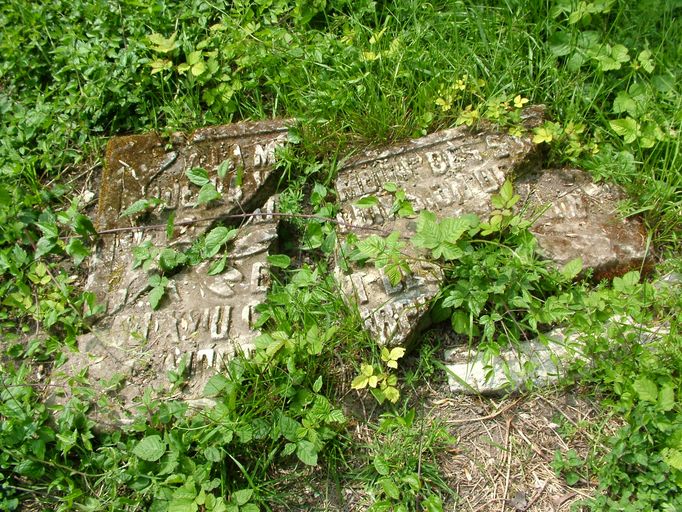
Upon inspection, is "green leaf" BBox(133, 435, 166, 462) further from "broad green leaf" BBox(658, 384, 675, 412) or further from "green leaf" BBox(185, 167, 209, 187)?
"broad green leaf" BBox(658, 384, 675, 412)

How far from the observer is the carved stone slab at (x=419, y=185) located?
2531mm

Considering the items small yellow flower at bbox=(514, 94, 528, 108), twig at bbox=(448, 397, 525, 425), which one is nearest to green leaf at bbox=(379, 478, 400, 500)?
twig at bbox=(448, 397, 525, 425)

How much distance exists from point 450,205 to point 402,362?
27.3 inches

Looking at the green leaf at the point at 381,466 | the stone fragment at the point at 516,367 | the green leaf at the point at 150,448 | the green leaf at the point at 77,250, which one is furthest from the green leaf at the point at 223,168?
the green leaf at the point at 381,466

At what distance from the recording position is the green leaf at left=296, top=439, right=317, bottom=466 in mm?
2201

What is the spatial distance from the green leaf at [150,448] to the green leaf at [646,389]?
1.62 meters

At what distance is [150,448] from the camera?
7.32 ft

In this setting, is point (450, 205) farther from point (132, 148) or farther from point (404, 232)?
point (132, 148)

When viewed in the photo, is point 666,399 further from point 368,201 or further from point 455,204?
point 368,201

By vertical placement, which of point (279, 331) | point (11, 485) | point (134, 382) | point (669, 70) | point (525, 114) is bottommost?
point (11, 485)

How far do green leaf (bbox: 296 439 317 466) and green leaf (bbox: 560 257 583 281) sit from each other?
114 centimetres

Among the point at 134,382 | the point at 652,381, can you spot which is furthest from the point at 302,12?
the point at 652,381

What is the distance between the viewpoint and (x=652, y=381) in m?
2.21

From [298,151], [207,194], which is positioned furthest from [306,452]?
[298,151]
